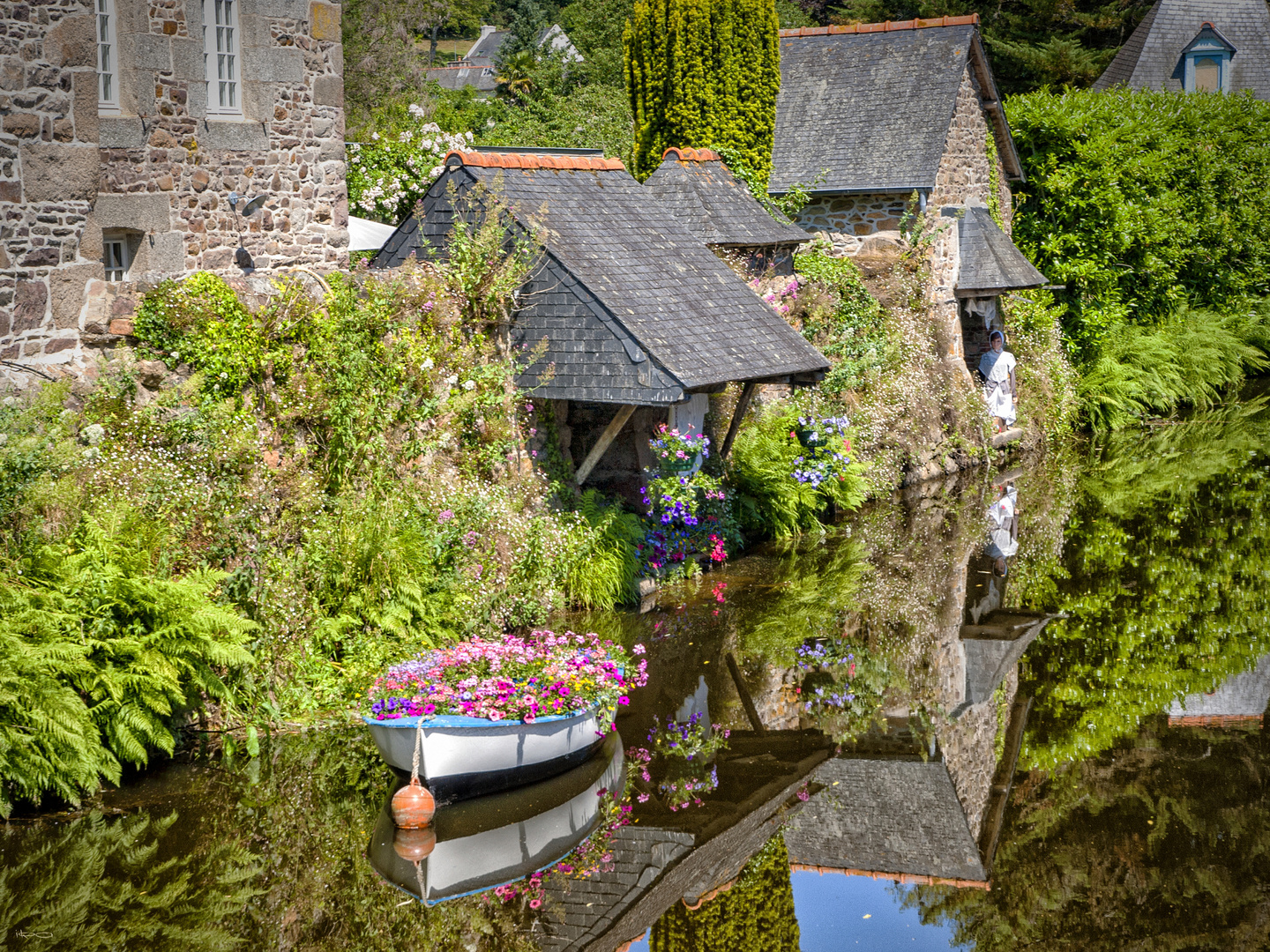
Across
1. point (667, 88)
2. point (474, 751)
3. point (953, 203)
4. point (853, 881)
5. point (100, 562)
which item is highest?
point (667, 88)

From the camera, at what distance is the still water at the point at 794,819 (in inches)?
290

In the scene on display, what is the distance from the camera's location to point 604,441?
43.7 ft

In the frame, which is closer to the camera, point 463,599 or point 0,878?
point 0,878

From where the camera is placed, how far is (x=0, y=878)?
7.40 meters

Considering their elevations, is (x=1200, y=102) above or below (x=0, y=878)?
above

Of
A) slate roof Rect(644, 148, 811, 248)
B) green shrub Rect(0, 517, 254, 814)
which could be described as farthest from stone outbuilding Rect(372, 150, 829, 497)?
green shrub Rect(0, 517, 254, 814)

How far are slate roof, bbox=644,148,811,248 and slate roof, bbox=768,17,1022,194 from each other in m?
3.52

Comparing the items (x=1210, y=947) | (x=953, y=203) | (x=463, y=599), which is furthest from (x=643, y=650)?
(x=953, y=203)

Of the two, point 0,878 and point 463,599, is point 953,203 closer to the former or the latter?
point 463,599

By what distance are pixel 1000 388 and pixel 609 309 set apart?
12030 millimetres

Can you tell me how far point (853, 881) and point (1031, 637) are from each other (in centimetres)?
521

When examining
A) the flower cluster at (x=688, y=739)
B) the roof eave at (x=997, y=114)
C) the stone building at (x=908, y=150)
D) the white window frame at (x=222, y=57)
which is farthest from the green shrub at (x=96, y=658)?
the roof eave at (x=997, y=114)

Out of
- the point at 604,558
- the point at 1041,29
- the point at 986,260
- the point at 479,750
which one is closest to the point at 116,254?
the point at 604,558

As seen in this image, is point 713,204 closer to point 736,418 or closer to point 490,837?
point 736,418
